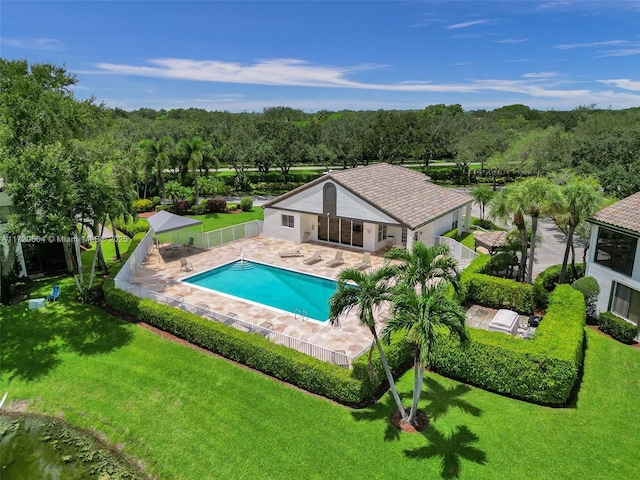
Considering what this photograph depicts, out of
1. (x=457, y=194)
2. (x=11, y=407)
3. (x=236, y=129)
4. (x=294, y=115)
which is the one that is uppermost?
(x=294, y=115)

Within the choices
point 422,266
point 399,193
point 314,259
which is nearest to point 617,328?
point 422,266

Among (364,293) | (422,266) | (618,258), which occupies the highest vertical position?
(422,266)

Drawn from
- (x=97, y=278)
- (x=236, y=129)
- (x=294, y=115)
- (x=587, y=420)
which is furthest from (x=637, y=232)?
(x=294, y=115)

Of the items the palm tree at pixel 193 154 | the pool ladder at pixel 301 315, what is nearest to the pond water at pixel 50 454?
the pool ladder at pixel 301 315

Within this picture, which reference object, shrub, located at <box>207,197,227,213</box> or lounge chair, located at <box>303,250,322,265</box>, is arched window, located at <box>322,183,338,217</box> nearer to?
lounge chair, located at <box>303,250,322,265</box>

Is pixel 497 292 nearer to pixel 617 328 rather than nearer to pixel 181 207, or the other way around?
pixel 617 328

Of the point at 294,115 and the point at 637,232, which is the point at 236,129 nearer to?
the point at 637,232

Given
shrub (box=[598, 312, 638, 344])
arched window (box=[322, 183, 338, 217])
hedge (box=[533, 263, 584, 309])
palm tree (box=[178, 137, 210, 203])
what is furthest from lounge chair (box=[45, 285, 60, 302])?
shrub (box=[598, 312, 638, 344])
